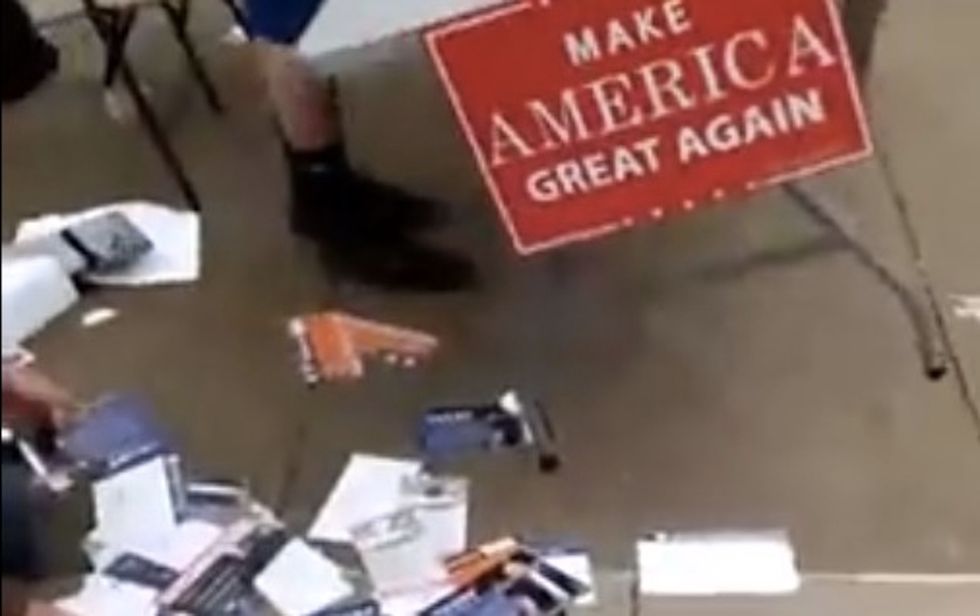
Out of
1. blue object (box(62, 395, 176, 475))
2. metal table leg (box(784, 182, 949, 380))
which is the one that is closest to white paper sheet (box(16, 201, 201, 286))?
blue object (box(62, 395, 176, 475))

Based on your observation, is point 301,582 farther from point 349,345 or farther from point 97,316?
point 97,316

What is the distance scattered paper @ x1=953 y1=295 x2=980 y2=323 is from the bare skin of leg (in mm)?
905

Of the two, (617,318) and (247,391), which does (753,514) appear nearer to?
(617,318)

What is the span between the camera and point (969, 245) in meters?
3.28

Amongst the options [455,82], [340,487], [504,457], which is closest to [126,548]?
[340,487]

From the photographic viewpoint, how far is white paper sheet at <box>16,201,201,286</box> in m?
3.36

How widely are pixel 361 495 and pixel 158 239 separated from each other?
0.70 meters

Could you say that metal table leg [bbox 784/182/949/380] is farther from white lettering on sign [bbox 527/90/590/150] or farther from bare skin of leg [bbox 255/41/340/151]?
bare skin of leg [bbox 255/41/340/151]

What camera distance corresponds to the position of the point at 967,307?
10.3ft

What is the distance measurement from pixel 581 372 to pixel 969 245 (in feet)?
1.98

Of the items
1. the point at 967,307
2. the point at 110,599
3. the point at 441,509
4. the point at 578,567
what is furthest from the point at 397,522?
the point at 967,307

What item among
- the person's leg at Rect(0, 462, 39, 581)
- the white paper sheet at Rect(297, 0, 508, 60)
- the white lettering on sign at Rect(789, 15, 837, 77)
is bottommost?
the white lettering on sign at Rect(789, 15, 837, 77)

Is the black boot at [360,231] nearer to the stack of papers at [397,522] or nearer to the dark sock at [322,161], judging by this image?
the dark sock at [322,161]

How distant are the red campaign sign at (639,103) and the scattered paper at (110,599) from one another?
0.61m
